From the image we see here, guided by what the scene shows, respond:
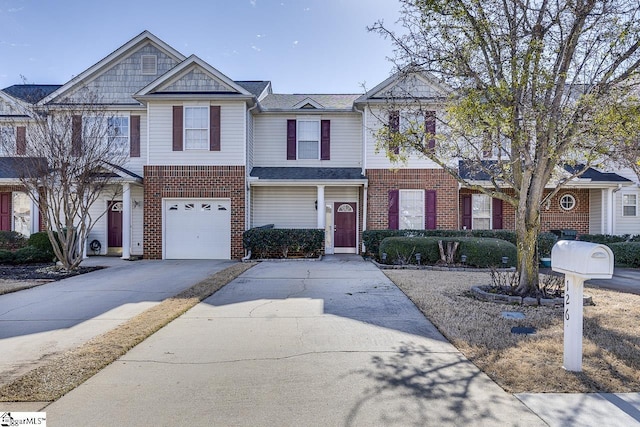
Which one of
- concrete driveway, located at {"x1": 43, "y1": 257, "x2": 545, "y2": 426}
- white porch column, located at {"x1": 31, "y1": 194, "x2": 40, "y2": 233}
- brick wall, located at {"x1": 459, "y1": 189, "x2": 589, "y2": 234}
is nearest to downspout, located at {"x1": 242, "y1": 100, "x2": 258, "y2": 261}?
white porch column, located at {"x1": 31, "y1": 194, "x2": 40, "y2": 233}

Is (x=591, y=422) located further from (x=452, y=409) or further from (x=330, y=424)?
(x=330, y=424)

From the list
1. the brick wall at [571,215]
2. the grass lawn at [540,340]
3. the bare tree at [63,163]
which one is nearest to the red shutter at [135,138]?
the bare tree at [63,163]

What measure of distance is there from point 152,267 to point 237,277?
409 cm

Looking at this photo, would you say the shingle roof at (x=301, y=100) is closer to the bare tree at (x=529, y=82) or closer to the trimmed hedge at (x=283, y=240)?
the trimmed hedge at (x=283, y=240)

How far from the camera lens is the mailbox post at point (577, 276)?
410 cm

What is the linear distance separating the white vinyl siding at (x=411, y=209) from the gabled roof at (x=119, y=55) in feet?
36.3

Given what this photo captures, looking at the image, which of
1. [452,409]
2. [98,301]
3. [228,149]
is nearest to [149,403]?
[452,409]

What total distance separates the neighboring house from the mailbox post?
1062cm

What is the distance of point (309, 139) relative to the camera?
16.9 metres

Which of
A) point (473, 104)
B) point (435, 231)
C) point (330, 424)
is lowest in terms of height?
point (330, 424)

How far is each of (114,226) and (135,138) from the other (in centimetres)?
382

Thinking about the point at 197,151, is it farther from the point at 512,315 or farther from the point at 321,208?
the point at 512,315

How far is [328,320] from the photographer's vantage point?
249 inches

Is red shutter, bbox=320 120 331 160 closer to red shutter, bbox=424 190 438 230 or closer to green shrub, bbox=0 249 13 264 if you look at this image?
red shutter, bbox=424 190 438 230
